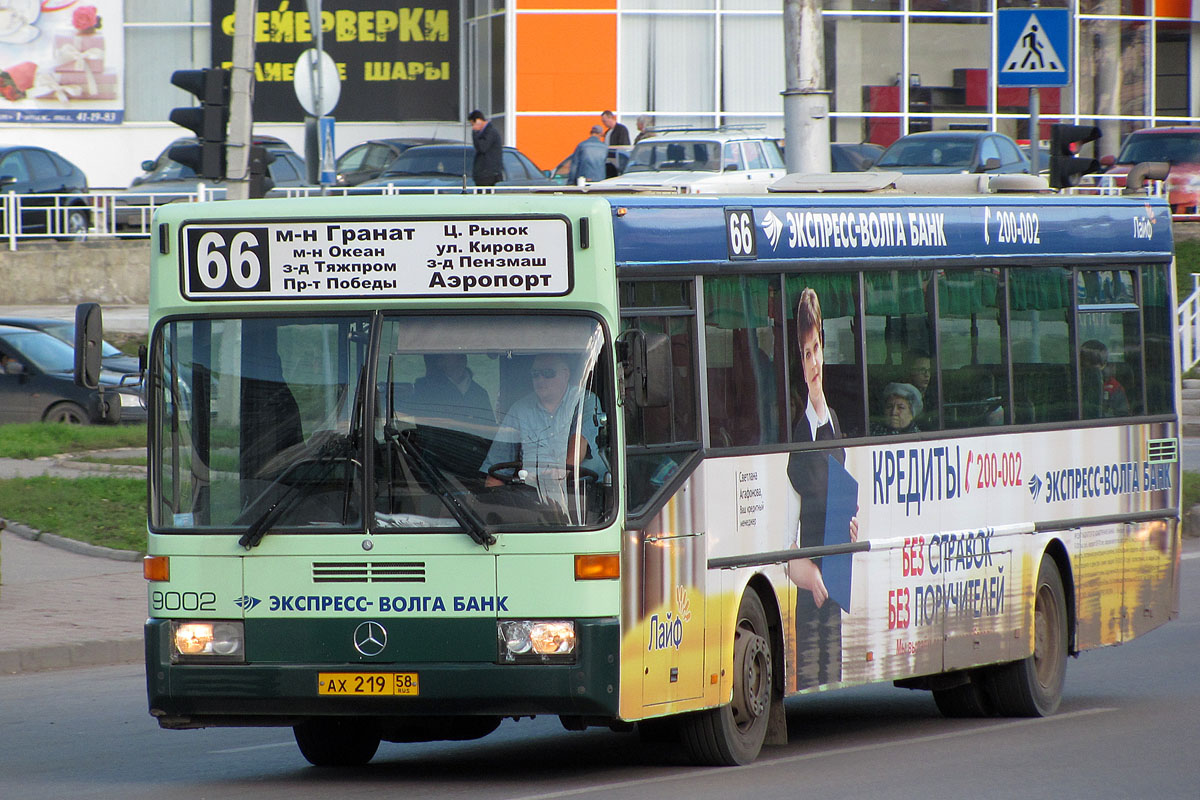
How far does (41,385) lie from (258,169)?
866cm

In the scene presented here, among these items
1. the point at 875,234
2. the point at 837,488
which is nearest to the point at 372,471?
the point at 837,488

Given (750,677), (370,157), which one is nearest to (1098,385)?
(750,677)

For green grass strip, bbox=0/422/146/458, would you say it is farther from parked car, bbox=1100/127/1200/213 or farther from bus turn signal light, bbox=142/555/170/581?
parked car, bbox=1100/127/1200/213

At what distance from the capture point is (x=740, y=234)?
9.01 m

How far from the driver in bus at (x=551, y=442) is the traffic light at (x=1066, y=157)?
448 inches

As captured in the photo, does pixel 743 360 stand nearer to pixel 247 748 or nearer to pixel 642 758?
pixel 642 758

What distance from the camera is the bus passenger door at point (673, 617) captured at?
8.13 metres

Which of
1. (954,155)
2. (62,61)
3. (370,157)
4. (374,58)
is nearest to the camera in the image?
(954,155)

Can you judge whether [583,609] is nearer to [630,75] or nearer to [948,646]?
[948,646]

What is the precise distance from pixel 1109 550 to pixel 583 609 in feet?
15.5

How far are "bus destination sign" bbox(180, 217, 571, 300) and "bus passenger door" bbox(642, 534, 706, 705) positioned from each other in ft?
3.71

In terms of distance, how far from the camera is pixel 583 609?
789cm

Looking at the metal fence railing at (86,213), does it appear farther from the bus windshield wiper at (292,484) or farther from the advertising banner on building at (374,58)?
the bus windshield wiper at (292,484)

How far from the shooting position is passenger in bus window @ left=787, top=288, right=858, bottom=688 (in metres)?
9.21
